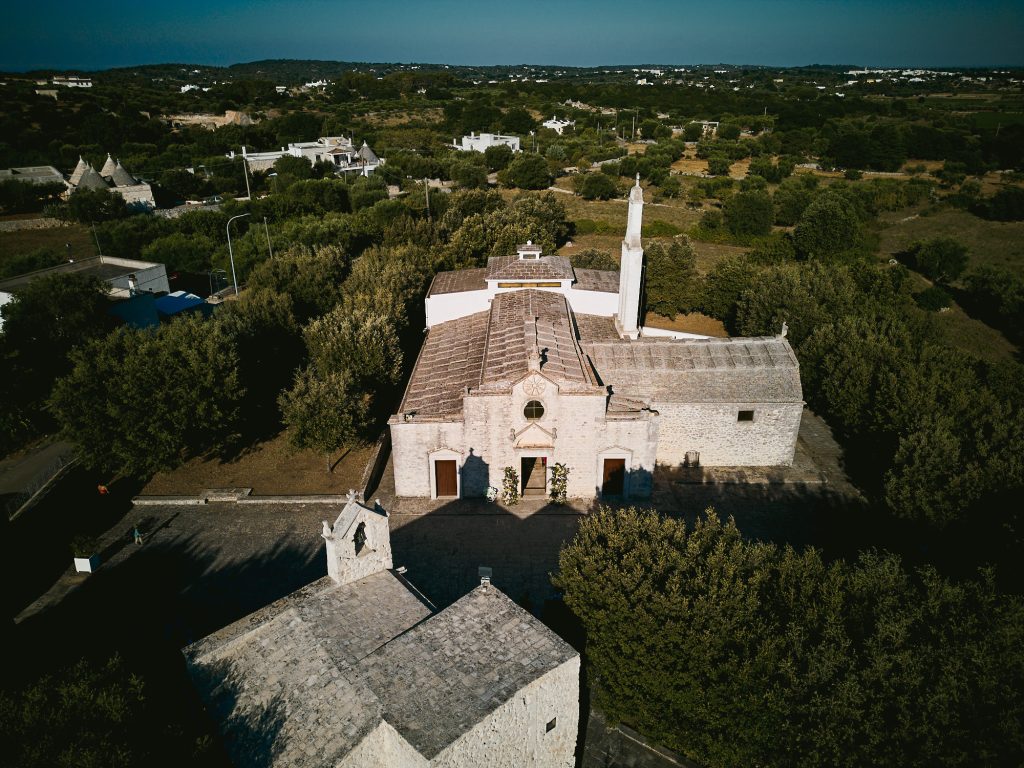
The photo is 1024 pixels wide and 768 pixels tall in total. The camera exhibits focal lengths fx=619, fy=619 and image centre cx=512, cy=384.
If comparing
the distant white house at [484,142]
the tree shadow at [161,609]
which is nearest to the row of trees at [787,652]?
the tree shadow at [161,609]

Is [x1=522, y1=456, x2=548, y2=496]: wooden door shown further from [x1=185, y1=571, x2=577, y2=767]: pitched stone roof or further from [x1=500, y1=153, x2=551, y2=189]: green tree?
[x1=500, y1=153, x2=551, y2=189]: green tree

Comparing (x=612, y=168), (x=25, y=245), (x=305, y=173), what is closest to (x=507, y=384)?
(x=25, y=245)

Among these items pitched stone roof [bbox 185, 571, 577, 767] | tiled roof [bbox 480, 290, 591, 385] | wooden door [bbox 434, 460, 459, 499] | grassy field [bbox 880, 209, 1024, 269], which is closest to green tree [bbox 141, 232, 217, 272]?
tiled roof [bbox 480, 290, 591, 385]

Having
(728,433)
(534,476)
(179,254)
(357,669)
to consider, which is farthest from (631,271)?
(179,254)

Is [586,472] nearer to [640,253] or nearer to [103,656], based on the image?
[640,253]

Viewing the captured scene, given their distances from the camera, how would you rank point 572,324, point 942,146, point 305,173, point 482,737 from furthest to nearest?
point 942,146 < point 305,173 < point 572,324 < point 482,737
